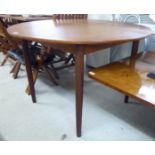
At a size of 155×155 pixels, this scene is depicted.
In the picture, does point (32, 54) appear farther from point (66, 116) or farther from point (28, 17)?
point (28, 17)

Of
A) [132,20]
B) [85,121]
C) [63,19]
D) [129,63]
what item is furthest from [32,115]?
[132,20]

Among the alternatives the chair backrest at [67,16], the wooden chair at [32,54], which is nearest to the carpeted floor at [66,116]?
the wooden chair at [32,54]

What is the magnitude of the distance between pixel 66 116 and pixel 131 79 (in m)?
0.72

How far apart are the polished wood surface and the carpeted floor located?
1.52 feet

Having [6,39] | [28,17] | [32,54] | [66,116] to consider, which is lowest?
[66,116]

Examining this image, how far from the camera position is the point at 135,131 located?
1.48 m

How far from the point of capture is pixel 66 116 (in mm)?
Result: 1695

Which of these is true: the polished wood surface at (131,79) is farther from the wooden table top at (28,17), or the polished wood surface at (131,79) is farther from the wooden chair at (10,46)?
the wooden table top at (28,17)

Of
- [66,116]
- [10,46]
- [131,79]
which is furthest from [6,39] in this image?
[131,79]

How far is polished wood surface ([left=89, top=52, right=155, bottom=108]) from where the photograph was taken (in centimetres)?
110

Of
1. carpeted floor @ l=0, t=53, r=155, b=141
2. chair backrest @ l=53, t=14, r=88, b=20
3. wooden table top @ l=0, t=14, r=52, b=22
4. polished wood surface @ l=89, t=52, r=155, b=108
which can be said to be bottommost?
carpeted floor @ l=0, t=53, r=155, b=141

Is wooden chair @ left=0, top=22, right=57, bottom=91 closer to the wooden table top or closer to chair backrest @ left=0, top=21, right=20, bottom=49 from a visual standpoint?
chair backrest @ left=0, top=21, right=20, bottom=49

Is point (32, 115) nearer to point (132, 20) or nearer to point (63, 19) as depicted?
point (63, 19)

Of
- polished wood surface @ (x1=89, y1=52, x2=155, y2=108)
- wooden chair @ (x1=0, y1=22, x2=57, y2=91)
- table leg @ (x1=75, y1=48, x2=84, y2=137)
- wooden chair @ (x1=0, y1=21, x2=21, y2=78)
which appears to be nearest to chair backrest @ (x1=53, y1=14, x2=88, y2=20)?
wooden chair @ (x1=0, y1=22, x2=57, y2=91)
